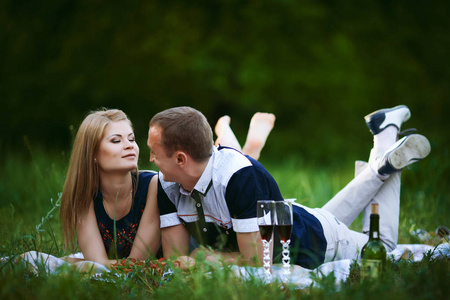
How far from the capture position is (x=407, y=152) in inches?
147

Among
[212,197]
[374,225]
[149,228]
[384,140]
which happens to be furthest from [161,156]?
[384,140]

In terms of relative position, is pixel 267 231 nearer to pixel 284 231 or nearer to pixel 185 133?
pixel 284 231

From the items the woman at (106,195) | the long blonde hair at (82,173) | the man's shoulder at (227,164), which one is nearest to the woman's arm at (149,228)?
the woman at (106,195)

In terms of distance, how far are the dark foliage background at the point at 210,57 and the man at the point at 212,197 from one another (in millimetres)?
7563

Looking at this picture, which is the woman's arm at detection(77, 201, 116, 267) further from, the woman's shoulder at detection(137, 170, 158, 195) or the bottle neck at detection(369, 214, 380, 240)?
the bottle neck at detection(369, 214, 380, 240)

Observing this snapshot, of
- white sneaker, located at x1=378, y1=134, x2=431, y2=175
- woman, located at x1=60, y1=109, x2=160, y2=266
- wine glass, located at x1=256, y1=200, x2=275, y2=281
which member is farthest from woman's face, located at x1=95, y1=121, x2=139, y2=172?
white sneaker, located at x1=378, y1=134, x2=431, y2=175

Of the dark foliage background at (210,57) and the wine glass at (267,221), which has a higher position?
the dark foliage background at (210,57)

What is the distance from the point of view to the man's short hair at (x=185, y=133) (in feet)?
9.32

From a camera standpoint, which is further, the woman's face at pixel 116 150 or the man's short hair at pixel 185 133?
the woman's face at pixel 116 150

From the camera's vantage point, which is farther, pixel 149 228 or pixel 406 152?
pixel 406 152

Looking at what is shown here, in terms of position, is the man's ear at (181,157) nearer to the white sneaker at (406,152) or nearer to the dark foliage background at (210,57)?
the white sneaker at (406,152)

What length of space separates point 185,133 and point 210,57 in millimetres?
8201

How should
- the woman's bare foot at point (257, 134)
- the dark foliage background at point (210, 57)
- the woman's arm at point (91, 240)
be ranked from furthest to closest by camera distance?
the dark foliage background at point (210, 57) → the woman's bare foot at point (257, 134) → the woman's arm at point (91, 240)

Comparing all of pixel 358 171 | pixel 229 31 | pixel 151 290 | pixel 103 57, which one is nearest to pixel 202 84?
pixel 229 31
